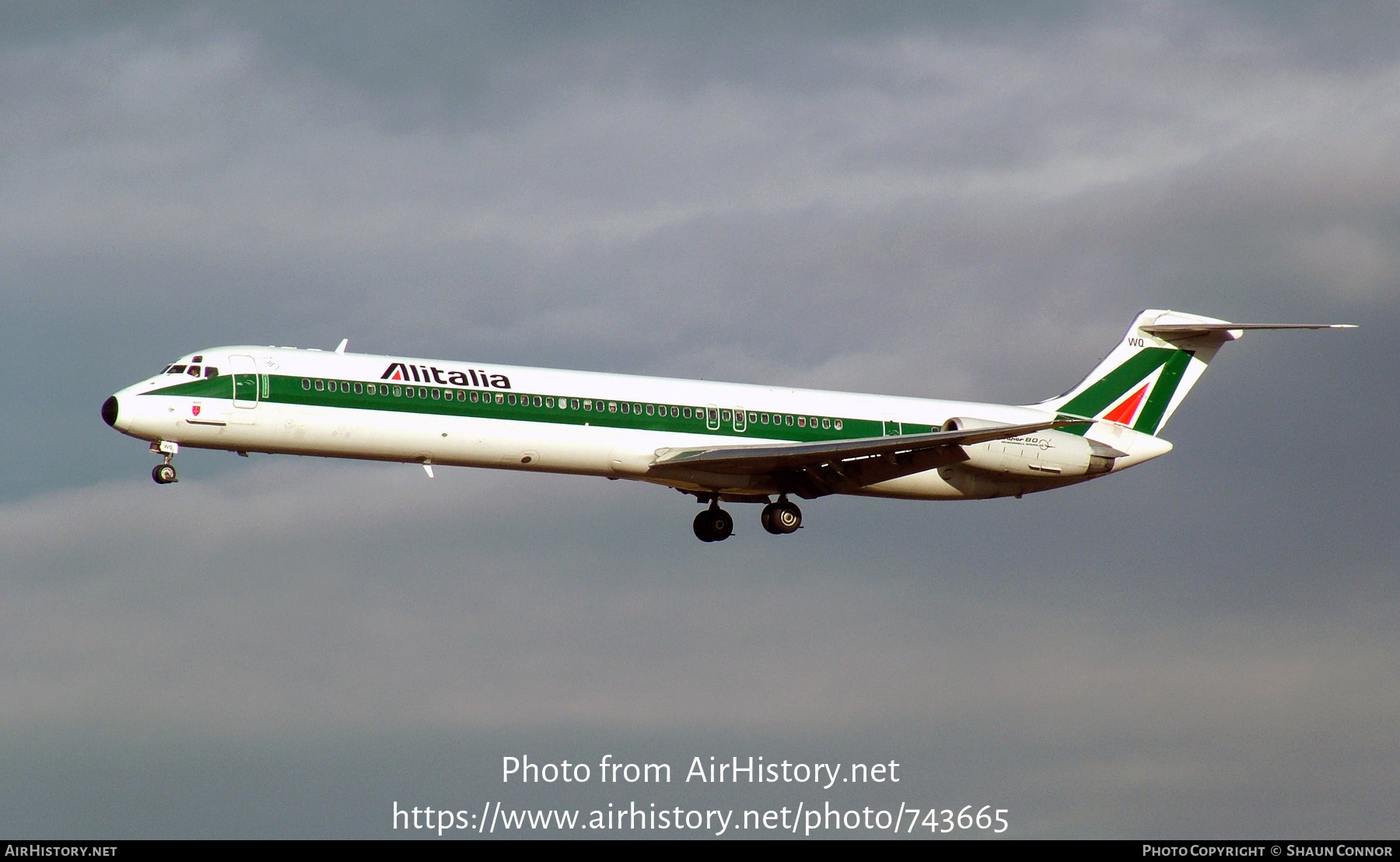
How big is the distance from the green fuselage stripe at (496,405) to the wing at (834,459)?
0.60 m

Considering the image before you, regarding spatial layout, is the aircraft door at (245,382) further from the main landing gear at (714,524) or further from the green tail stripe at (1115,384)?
the green tail stripe at (1115,384)

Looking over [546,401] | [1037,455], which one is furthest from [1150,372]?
[546,401]

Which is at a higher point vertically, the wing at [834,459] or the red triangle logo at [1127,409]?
the red triangle logo at [1127,409]

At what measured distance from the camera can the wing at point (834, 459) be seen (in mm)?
40531

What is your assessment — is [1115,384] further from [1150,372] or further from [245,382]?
[245,382]

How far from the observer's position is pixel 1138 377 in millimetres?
47594

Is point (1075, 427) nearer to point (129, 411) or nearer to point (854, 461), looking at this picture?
point (854, 461)

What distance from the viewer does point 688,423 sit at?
136ft

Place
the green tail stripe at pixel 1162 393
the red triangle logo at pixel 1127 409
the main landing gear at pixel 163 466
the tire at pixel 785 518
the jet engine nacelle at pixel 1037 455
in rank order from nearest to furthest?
the main landing gear at pixel 163 466 → the tire at pixel 785 518 → the jet engine nacelle at pixel 1037 455 → the red triangle logo at pixel 1127 409 → the green tail stripe at pixel 1162 393

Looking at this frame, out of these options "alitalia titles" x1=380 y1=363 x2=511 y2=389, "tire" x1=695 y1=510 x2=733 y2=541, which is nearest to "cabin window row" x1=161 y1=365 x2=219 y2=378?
"alitalia titles" x1=380 y1=363 x2=511 y2=389

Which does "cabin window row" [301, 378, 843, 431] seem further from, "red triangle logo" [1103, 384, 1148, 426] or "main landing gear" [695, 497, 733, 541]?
"red triangle logo" [1103, 384, 1148, 426]

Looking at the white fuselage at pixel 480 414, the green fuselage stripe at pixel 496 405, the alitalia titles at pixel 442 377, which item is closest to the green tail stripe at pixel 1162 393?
the white fuselage at pixel 480 414

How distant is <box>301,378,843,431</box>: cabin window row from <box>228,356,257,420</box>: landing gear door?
101cm

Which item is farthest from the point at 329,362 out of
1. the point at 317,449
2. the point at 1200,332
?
the point at 1200,332
